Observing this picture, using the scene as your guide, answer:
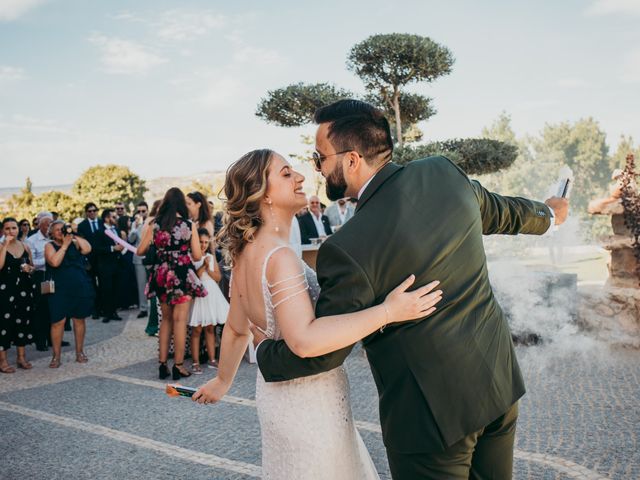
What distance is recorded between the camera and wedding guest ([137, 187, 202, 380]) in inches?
268

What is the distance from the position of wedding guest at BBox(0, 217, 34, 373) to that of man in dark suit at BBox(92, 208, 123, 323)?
3780 millimetres

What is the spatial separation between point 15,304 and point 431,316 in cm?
748

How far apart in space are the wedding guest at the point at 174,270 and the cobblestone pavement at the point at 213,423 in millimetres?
493

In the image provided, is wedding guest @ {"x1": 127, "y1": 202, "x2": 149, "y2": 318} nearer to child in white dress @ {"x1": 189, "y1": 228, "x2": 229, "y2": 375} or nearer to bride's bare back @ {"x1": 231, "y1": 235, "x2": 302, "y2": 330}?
child in white dress @ {"x1": 189, "y1": 228, "x2": 229, "y2": 375}

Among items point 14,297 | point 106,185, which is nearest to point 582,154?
point 106,185

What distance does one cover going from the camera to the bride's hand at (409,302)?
183cm

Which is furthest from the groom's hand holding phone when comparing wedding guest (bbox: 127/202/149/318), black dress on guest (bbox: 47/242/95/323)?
wedding guest (bbox: 127/202/149/318)

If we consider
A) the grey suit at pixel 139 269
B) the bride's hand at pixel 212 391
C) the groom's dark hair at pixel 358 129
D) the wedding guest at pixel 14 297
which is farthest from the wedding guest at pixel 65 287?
the groom's dark hair at pixel 358 129

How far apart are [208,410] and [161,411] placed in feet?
1.63

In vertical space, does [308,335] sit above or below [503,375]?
above

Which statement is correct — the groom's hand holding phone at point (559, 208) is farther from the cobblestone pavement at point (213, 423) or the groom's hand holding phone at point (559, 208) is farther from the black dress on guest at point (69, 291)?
the black dress on guest at point (69, 291)

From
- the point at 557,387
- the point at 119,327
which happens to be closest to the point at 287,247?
the point at 557,387

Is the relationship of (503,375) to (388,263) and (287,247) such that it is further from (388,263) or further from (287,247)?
(287,247)

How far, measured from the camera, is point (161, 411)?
18.7 feet
